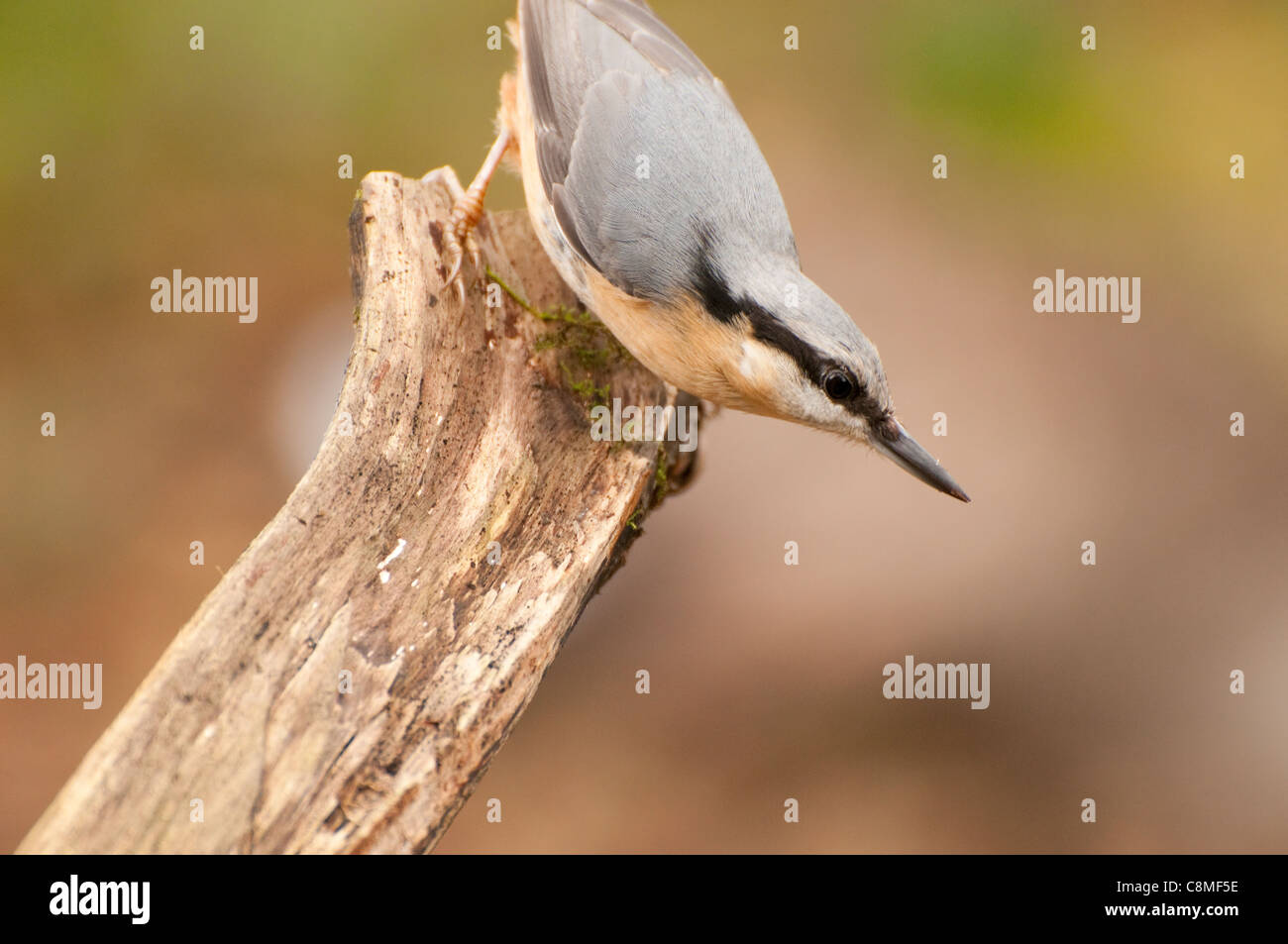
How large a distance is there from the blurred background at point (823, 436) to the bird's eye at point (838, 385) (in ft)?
2.08

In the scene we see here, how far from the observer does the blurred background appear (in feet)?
13.5

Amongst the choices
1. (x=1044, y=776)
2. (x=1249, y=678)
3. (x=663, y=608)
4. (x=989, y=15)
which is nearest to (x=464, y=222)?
(x=663, y=608)

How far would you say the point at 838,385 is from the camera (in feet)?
10.1

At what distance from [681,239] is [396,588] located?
140 cm

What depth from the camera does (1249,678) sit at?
425 centimetres

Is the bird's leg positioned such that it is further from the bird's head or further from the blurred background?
the blurred background

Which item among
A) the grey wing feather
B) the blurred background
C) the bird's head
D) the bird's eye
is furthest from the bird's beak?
the grey wing feather

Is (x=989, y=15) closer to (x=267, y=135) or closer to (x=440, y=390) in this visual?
(x=267, y=135)

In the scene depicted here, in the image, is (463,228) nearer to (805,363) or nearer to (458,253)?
(458,253)

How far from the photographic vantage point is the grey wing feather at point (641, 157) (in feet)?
10.8

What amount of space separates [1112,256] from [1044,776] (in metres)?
2.93

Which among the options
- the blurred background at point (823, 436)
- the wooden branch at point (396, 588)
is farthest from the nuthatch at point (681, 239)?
the blurred background at point (823, 436)

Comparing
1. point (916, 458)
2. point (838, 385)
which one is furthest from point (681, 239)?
point (916, 458)

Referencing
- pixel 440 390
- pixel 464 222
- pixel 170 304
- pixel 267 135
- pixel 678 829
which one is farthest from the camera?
pixel 267 135
